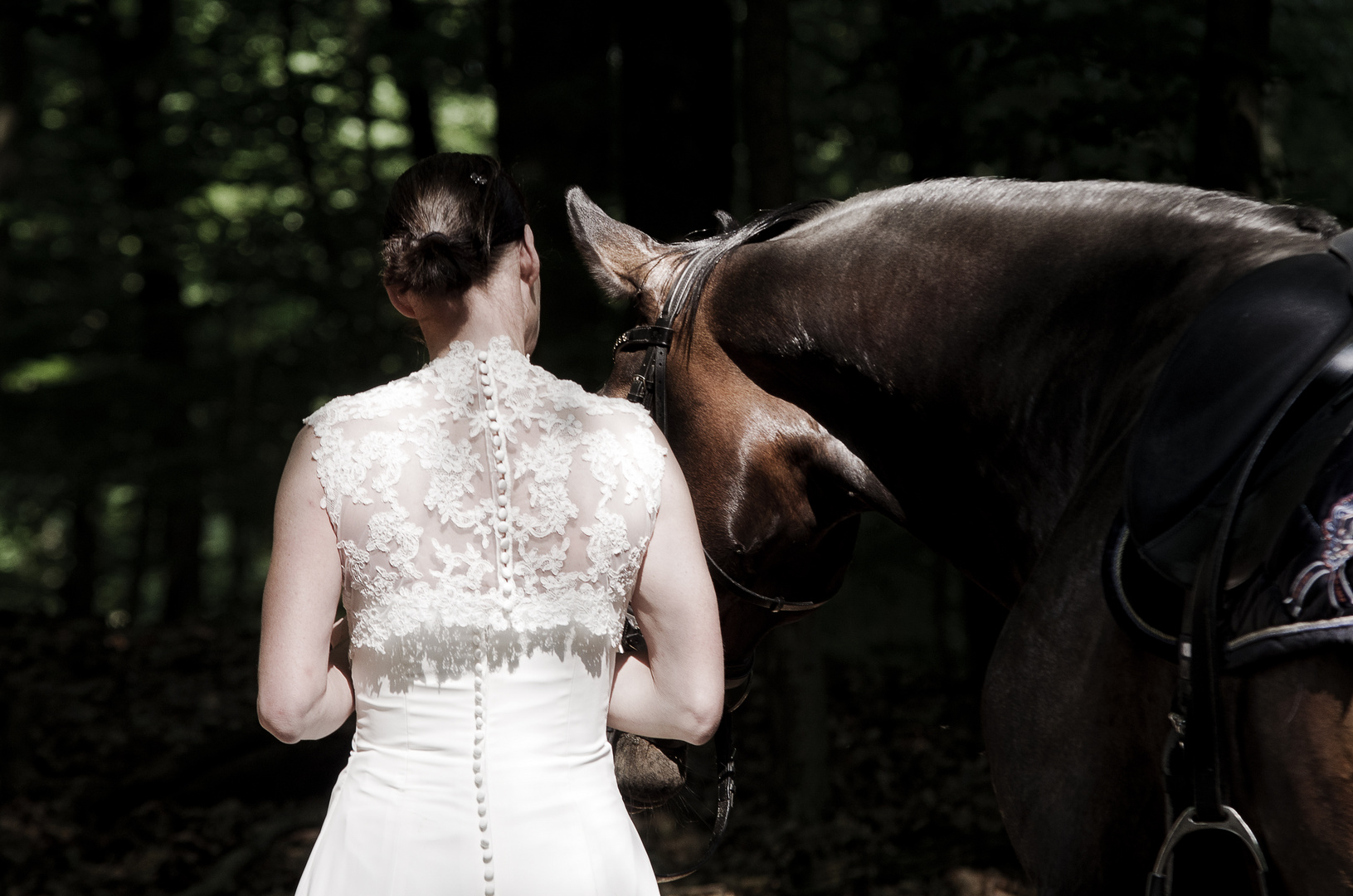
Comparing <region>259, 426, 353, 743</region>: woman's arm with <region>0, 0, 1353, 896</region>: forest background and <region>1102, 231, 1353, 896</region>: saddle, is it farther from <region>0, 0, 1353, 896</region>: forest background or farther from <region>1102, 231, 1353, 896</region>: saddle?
<region>0, 0, 1353, 896</region>: forest background

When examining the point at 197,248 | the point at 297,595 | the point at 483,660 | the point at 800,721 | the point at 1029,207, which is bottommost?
the point at 800,721

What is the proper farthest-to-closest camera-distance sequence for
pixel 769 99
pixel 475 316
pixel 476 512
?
pixel 769 99 → pixel 475 316 → pixel 476 512

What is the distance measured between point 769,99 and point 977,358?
3.70 meters

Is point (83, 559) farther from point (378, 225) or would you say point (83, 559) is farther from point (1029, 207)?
point (1029, 207)

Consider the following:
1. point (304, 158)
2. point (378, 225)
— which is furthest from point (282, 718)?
point (304, 158)

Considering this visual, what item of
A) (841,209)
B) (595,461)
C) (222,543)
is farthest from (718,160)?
(222,543)

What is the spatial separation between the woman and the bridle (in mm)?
726

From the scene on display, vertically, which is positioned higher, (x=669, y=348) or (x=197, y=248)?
(x=197, y=248)

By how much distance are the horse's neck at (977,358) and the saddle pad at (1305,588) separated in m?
0.45

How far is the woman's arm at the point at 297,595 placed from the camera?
1.67 m

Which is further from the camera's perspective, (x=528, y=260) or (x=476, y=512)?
(x=528, y=260)

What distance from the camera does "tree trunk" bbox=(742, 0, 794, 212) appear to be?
5.50 meters

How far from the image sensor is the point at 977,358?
2188 millimetres

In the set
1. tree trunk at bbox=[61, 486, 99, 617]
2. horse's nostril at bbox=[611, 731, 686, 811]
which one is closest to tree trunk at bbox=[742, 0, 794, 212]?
horse's nostril at bbox=[611, 731, 686, 811]
